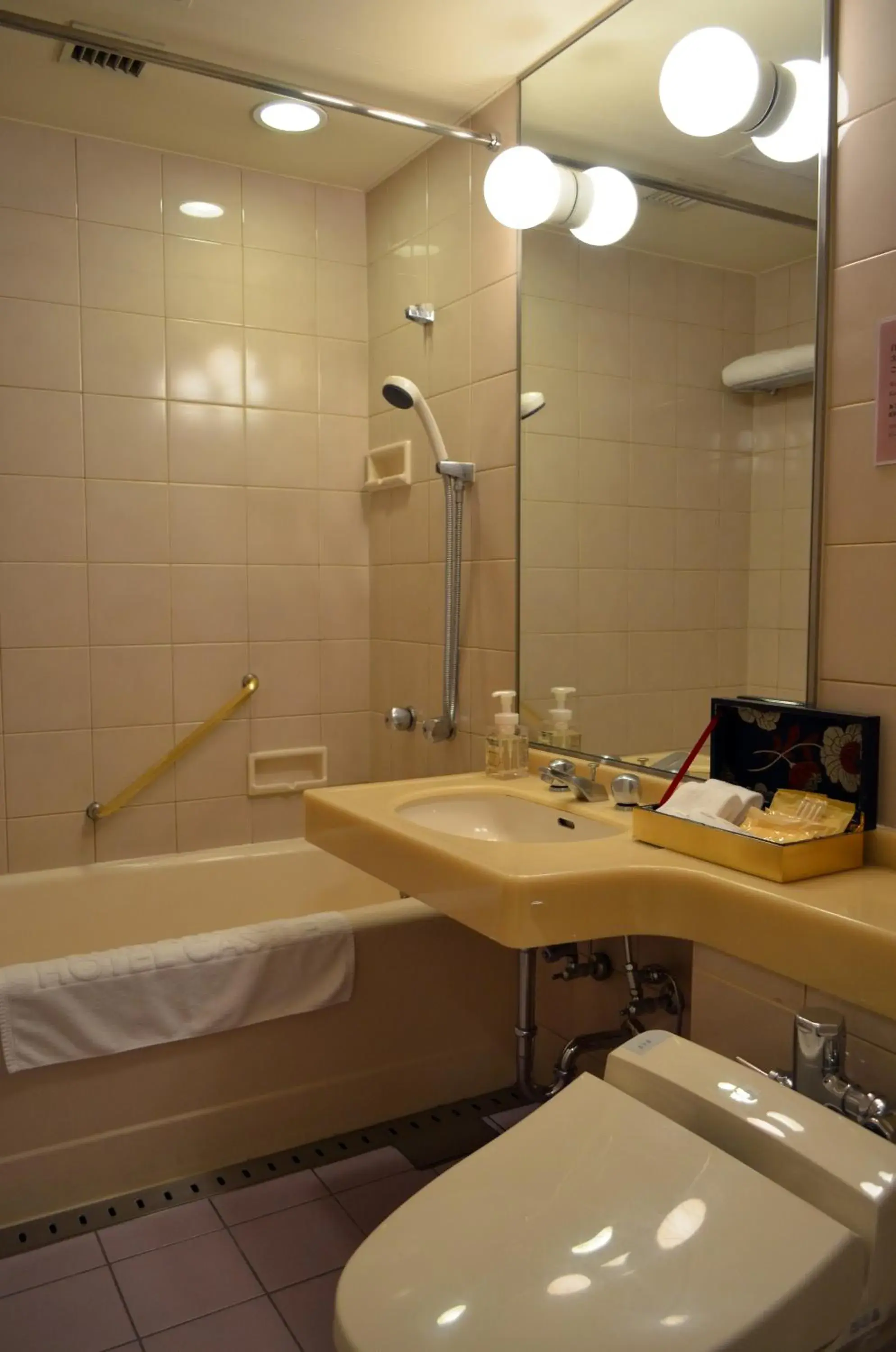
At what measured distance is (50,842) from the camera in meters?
2.50

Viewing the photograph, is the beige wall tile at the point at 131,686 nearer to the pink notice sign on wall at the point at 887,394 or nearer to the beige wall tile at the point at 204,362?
the beige wall tile at the point at 204,362

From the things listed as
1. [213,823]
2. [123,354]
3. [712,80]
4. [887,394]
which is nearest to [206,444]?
[123,354]

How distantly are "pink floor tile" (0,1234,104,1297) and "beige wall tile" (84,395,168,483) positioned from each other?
1.66m

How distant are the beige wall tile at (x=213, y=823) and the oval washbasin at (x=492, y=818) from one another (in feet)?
3.02

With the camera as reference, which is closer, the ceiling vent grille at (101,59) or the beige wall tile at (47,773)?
the ceiling vent grille at (101,59)

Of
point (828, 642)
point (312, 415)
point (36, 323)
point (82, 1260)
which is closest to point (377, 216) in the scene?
point (312, 415)

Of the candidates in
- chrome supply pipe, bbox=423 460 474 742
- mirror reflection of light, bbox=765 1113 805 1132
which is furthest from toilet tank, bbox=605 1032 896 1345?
chrome supply pipe, bbox=423 460 474 742

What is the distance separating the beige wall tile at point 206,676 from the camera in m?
2.64

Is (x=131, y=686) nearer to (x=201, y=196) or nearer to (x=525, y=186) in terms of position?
(x=201, y=196)

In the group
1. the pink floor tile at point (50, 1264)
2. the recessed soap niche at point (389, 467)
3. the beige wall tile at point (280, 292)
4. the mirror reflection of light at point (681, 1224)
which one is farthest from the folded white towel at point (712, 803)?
the beige wall tile at point (280, 292)

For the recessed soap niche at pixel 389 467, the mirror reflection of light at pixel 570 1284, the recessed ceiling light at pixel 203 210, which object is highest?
the recessed ceiling light at pixel 203 210

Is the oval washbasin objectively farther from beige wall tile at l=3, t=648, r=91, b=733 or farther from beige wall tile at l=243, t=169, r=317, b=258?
beige wall tile at l=243, t=169, r=317, b=258

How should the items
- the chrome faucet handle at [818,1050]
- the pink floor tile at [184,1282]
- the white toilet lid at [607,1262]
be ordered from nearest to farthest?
the white toilet lid at [607,1262] < the chrome faucet handle at [818,1050] < the pink floor tile at [184,1282]

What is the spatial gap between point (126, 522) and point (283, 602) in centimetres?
46
